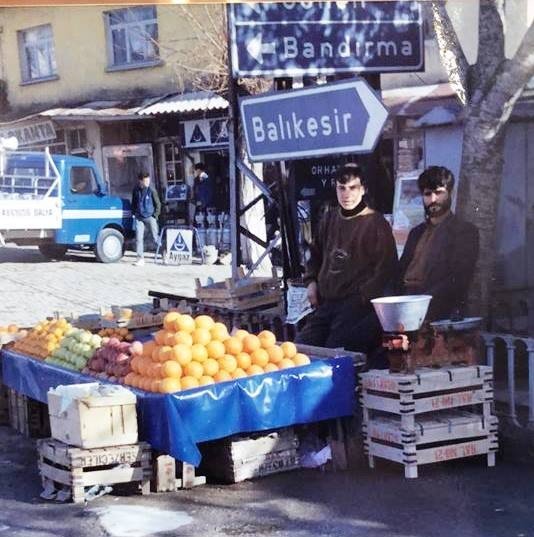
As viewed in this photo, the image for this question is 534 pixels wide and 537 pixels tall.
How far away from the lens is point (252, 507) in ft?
15.5

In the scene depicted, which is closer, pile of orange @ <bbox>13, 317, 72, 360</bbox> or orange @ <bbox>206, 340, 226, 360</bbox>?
orange @ <bbox>206, 340, 226, 360</bbox>

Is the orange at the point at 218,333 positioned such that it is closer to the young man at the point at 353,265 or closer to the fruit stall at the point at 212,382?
the fruit stall at the point at 212,382

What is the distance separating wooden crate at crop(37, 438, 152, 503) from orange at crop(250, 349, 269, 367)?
71 centimetres

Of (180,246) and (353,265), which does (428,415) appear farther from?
(180,246)

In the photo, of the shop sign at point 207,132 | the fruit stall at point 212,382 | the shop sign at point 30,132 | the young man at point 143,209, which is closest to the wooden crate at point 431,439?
the fruit stall at point 212,382

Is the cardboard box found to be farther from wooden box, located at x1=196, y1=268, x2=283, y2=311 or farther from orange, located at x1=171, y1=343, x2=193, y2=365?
wooden box, located at x1=196, y1=268, x2=283, y2=311

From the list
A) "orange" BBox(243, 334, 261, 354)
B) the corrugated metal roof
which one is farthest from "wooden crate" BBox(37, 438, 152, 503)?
the corrugated metal roof

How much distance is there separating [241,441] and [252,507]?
39 cm

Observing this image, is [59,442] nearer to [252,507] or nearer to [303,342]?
[252,507]

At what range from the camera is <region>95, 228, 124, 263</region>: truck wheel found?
342 inches

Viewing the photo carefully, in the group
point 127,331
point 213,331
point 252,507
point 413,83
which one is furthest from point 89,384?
point 413,83

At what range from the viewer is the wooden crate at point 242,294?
23.0 ft

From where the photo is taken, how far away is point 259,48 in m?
6.17

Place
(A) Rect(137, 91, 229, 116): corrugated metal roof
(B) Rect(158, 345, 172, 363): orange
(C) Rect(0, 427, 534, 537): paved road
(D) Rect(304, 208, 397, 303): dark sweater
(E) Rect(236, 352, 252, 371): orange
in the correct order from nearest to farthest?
(C) Rect(0, 427, 534, 537): paved road → (B) Rect(158, 345, 172, 363): orange → (E) Rect(236, 352, 252, 371): orange → (D) Rect(304, 208, 397, 303): dark sweater → (A) Rect(137, 91, 229, 116): corrugated metal roof
